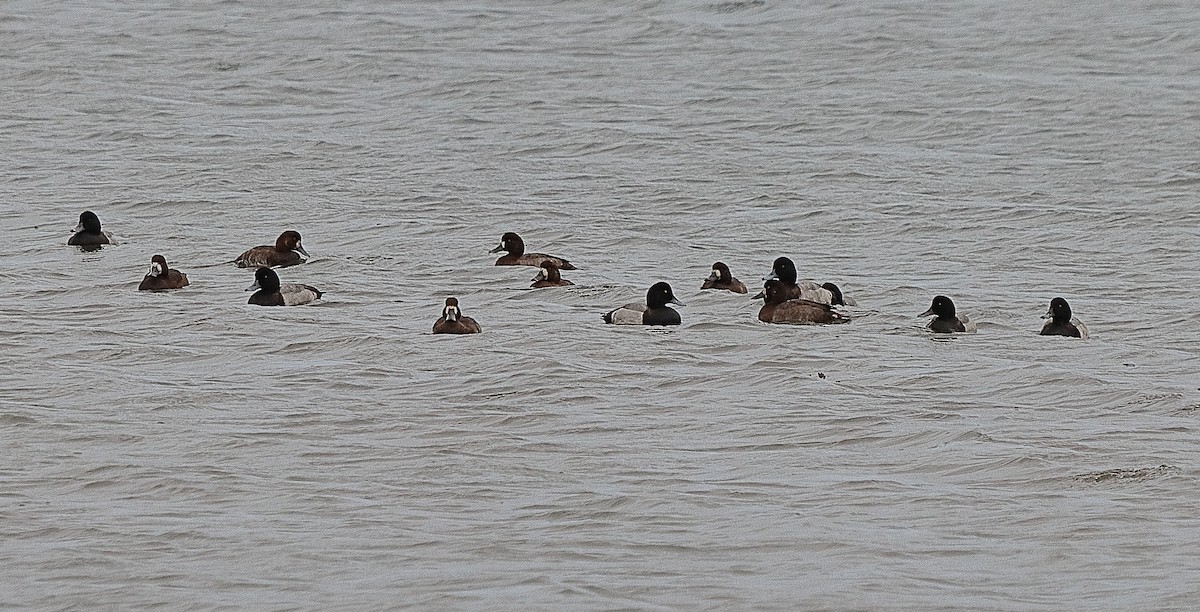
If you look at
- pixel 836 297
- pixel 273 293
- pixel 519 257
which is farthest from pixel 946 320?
pixel 273 293

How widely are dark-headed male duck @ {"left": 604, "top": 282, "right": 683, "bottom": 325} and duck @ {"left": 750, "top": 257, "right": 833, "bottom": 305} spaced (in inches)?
35.5

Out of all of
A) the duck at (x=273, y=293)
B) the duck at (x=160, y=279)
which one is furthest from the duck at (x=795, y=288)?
the duck at (x=160, y=279)

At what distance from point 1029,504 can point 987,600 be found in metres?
1.40

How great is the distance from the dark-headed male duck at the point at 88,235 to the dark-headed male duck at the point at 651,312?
5.73 meters

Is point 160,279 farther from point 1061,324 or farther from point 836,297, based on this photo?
point 1061,324

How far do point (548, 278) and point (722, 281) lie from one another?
1421 mm

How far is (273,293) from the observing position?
45.6 feet

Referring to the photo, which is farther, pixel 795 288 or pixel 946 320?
pixel 795 288

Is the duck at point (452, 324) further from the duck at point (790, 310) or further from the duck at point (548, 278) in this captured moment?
the duck at point (790, 310)

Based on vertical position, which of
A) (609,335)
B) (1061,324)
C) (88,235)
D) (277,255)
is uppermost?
(88,235)

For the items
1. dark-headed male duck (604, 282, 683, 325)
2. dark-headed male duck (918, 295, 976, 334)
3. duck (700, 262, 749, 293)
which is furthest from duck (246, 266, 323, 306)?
dark-headed male duck (918, 295, 976, 334)

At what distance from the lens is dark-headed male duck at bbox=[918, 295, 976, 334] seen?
42.3 ft

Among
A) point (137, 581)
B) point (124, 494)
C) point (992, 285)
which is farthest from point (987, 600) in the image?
point (992, 285)

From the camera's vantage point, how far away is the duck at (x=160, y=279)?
14.6m
